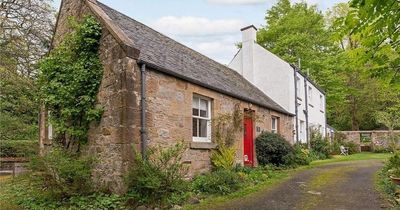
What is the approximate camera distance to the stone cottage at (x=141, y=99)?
9180mm

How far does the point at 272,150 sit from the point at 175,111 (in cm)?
703

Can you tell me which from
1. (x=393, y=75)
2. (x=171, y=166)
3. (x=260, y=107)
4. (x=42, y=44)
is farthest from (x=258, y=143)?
(x=42, y=44)

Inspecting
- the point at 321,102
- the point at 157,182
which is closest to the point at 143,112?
the point at 157,182

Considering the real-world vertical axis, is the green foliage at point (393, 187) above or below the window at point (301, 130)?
below

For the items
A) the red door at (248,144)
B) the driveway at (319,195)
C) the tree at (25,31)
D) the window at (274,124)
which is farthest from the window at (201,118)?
the tree at (25,31)

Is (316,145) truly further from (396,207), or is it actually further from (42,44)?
(42,44)

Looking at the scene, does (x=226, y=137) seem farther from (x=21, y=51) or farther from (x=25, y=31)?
(x=25, y=31)

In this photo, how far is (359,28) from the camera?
3.79 meters

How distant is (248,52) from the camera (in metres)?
22.9

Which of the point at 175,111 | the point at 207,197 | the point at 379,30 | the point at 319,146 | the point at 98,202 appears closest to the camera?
the point at 379,30

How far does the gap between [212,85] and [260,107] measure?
5.05 metres

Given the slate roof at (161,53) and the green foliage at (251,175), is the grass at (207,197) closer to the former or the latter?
the green foliage at (251,175)

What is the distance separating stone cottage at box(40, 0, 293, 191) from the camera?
9.18m

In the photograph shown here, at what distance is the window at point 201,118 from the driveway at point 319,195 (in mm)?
3147
